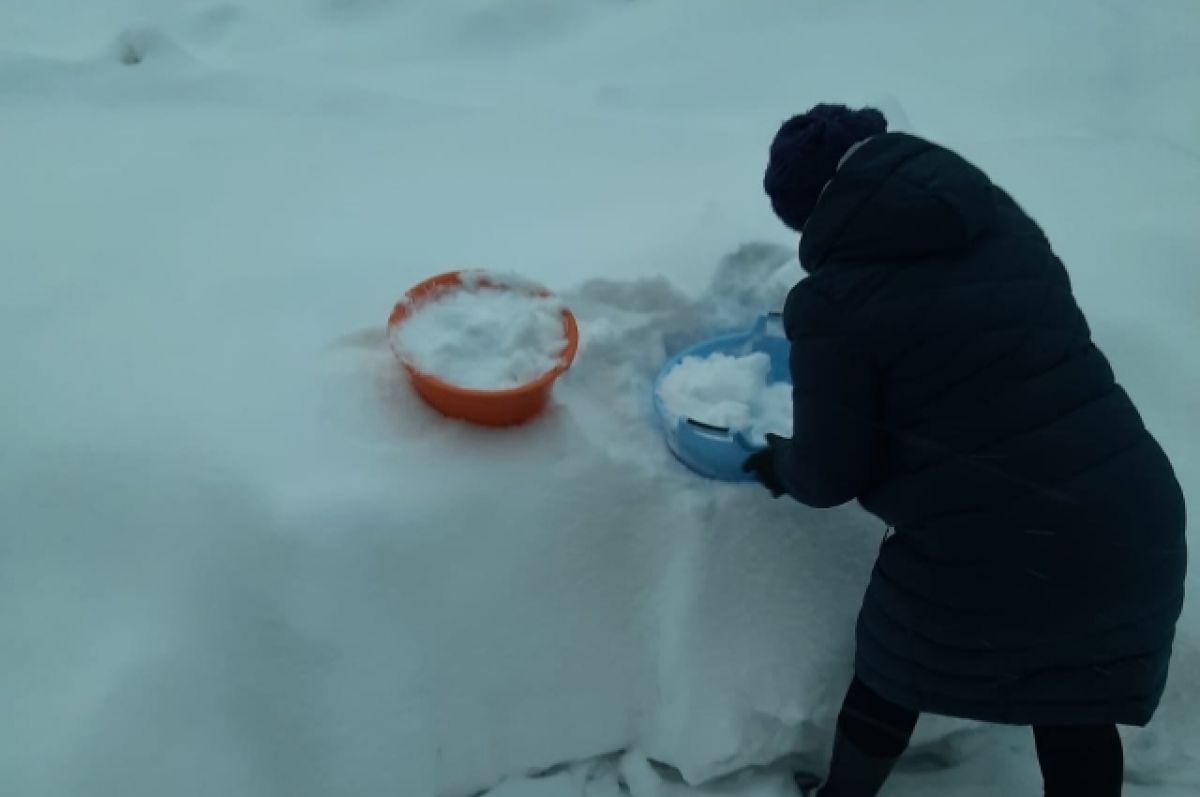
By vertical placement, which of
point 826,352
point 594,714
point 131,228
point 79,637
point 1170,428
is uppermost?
point 826,352

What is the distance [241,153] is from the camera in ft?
6.97

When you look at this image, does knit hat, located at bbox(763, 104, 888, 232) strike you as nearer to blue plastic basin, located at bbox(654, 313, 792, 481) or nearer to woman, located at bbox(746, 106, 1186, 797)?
woman, located at bbox(746, 106, 1186, 797)

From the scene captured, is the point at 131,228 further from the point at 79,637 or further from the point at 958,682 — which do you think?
the point at 958,682

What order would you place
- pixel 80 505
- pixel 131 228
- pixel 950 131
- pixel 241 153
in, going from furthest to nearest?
pixel 950 131 < pixel 241 153 < pixel 131 228 < pixel 80 505

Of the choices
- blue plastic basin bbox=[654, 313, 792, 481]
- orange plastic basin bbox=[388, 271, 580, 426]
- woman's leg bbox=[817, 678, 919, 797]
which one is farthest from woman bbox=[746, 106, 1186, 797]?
orange plastic basin bbox=[388, 271, 580, 426]

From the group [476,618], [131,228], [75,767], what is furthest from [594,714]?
[131,228]

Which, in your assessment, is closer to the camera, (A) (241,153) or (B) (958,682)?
(B) (958,682)

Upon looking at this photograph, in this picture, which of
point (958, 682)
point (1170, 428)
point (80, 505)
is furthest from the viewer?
point (1170, 428)

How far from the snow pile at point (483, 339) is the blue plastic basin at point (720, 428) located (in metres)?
0.20

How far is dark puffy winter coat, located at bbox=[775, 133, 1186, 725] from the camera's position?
0.99 metres

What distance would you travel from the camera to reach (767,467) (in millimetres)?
1268

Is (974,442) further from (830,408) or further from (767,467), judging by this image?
(767,467)

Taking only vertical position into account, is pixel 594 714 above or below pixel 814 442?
below

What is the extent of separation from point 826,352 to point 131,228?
142cm
